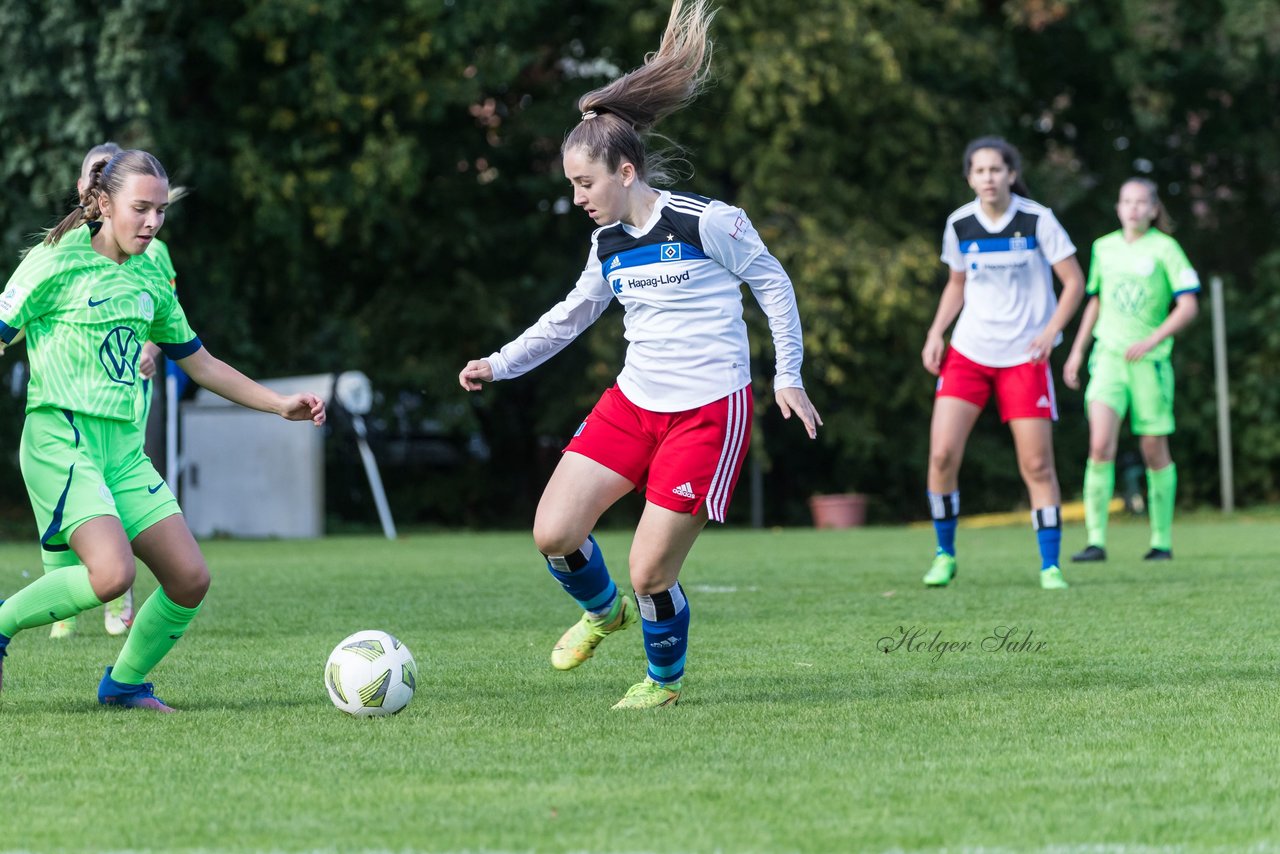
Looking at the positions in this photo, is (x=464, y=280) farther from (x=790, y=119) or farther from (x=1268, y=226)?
(x=1268, y=226)

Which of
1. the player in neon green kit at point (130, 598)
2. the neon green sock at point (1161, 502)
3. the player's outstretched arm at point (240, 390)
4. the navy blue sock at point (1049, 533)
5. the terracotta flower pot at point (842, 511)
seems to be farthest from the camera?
the terracotta flower pot at point (842, 511)

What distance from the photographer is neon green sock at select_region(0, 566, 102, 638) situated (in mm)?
5141

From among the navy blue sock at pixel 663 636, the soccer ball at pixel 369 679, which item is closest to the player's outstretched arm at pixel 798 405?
the navy blue sock at pixel 663 636

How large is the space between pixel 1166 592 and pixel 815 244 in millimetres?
12180

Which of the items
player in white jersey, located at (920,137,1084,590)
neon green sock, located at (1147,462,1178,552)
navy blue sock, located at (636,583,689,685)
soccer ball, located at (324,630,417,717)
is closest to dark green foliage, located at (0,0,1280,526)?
neon green sock, located at (1147,462,1178,552)

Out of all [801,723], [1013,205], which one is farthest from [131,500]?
[1013,205]

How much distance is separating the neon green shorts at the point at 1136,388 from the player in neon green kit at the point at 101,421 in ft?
22.4

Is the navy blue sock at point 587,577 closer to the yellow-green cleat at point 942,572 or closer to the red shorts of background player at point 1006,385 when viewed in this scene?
the red shorts of background player at point 1006,385

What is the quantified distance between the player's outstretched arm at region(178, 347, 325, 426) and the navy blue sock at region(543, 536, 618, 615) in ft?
3.07

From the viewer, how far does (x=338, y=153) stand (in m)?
20.0

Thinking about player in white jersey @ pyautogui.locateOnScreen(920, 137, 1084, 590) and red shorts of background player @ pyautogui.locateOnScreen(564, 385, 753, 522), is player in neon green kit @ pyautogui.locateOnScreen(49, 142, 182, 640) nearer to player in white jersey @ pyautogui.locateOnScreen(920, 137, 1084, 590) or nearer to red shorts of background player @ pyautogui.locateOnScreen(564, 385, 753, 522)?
red shorts of background player @ pyautogui.locateOnScreen(564, 385, 753, 522)

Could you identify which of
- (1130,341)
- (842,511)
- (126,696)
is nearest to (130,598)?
(126,696)

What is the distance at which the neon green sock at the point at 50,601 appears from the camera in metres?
5.14

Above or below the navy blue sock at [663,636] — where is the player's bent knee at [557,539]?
above
